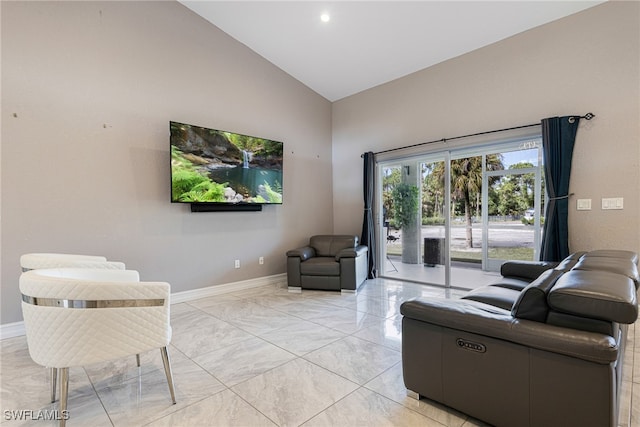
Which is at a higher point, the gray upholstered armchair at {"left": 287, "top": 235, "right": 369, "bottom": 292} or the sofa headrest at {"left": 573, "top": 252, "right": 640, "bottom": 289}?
the sofa headrest at {"left": 573, "top": 252, "right": 640, "bottom": 289}

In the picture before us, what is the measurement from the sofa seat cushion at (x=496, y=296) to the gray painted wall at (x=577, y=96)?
165cm

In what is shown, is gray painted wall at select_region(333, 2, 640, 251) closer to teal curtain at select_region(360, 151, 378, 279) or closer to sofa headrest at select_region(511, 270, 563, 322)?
teal curtain at select_region(360, 151, 378, 279)

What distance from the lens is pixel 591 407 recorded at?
1349mm

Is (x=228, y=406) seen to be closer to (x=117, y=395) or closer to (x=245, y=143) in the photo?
(x=117, y=395)

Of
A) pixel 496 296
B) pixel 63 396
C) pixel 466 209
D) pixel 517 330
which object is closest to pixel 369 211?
pixel 466 209

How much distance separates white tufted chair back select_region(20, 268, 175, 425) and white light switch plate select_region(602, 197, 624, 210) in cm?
455

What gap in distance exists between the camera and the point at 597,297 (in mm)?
1331

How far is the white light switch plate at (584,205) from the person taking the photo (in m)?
3.50

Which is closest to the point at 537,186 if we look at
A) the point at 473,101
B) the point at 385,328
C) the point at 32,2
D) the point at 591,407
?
the point at 473,101

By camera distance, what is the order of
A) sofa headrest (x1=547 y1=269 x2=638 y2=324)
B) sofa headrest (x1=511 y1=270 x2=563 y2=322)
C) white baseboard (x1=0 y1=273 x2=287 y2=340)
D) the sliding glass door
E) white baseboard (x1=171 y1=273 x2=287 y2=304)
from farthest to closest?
the sliding glass door
white baseboard (x1=171 y1=273 x2=287 y2=304)
white baseboard (x1=0 y1=273 x2=287 y2=340)
sofa headrest (x1=511 y1=270 x2=563 y2=322)
sofa headrest (x1=547 y1=269 x2=638 y2=324)

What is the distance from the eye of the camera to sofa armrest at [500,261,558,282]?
10.4 feet

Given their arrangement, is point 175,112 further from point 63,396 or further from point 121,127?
point 63,396

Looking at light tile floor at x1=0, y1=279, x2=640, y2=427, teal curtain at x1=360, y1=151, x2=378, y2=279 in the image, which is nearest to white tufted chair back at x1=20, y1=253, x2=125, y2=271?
light tile floor at x1=0, y1=279, x2=640, y2=427

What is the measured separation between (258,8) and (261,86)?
A: 1249 mm
